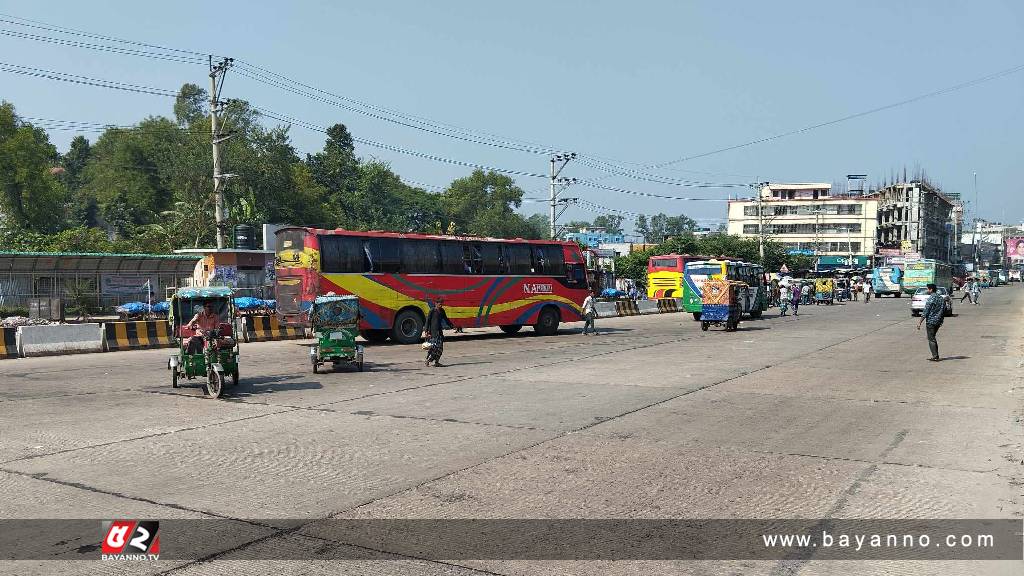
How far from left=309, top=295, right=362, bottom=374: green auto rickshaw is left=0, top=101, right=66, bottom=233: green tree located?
61.1 metres

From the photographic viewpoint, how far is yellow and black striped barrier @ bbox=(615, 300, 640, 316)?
4241cm

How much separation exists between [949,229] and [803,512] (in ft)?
600

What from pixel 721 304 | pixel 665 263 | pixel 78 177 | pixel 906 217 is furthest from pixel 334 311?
pixel 906 217

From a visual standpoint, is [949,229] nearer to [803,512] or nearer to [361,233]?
[361,233]

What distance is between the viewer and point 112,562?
542cm

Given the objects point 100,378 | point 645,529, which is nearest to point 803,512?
point 645,529

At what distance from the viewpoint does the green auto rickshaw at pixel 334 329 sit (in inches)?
645

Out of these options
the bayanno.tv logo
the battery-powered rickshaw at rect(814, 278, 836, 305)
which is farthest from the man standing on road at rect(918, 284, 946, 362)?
the battery-powered rickshaw at rect(814, 278, 836, 305)

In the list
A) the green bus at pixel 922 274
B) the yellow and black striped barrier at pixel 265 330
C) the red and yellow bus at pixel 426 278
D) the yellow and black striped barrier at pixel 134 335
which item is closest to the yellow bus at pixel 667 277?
the red and yellow bus at pixel 426 278

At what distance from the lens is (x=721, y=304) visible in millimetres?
29234

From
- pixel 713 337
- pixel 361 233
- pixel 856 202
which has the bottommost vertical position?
pixel 713 337

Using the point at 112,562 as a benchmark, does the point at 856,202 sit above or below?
above

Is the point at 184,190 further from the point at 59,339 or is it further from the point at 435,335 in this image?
the point at 435,335

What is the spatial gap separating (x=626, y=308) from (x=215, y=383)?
32044mm
